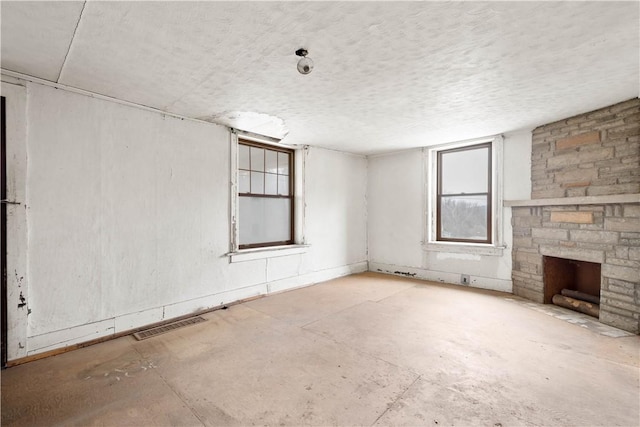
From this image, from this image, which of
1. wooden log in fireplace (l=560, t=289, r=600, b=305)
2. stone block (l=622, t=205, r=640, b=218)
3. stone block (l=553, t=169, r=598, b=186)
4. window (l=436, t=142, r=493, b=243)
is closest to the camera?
stone block (l=622, t=205, r=640, b=218)

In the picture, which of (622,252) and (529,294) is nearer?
(622,252)

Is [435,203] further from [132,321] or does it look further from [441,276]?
[132,321]

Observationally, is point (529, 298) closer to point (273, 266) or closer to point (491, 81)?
point (491, 81)

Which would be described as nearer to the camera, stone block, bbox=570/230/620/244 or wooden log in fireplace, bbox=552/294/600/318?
stone block, bbox=570/230/620/244

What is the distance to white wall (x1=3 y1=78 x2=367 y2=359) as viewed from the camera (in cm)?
259

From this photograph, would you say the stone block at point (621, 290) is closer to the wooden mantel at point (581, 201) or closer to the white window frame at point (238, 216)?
the wooden mantel at point (581, 201)

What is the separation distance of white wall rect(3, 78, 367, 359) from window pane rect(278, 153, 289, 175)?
1.09 meters

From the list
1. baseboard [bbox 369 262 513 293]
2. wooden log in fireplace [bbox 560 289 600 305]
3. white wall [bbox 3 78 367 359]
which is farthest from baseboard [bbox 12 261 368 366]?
wooden log in fireplace [bbox 560 289 600 305]

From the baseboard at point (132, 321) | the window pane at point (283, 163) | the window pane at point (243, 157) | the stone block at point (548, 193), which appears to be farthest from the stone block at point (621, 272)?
the window pane at point (243, 157)

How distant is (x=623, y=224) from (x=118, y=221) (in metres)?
5.47

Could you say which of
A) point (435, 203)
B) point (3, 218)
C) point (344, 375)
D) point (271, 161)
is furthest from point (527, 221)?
point (3, 218)

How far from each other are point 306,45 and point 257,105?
4.28 feet

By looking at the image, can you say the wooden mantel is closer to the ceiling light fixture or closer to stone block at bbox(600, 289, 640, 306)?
stone block at bbox(600, 289, 640, 306)

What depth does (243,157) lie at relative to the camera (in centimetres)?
434
